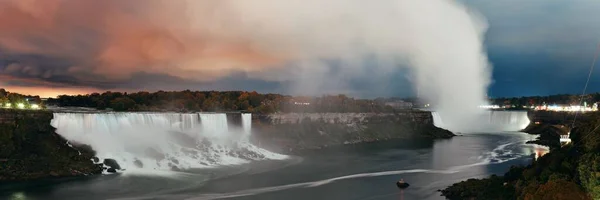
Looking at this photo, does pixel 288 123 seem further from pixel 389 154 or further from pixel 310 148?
pixel 389 154

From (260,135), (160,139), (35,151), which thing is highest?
(160,139)

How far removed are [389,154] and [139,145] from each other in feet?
89.6

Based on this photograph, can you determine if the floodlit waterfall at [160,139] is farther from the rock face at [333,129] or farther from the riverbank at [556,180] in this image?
the riverbank at [556,180]

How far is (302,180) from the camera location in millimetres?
34531

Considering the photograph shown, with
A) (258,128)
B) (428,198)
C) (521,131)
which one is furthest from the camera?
(521,131)

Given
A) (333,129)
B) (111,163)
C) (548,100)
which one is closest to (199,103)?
(333,129)

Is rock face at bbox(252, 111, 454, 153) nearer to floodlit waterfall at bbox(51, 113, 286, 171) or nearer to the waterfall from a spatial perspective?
the waterfall

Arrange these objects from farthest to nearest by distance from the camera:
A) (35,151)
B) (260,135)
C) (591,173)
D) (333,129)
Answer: (333,129), (260,135), (35,151), (591,173)

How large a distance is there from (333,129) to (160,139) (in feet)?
96.1

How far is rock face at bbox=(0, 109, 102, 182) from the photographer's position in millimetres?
31812

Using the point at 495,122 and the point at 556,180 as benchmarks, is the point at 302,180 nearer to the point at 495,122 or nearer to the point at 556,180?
the point at 556,180

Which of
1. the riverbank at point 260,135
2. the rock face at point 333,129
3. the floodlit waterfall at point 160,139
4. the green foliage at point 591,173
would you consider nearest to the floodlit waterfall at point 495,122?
the rock face at point 333,129

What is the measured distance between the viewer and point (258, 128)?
189 feet

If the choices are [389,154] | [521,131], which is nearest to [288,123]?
[389,154]
